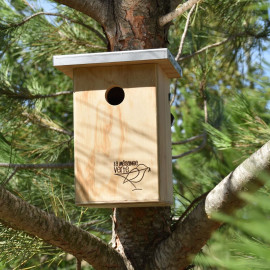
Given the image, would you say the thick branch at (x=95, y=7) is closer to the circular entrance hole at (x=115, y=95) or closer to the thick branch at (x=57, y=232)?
the circular entrance hole at (x=115, y=95)

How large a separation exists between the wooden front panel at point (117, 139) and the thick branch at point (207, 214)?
0.43 ft

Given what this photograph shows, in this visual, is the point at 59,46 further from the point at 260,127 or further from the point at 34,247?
the point at 34,247

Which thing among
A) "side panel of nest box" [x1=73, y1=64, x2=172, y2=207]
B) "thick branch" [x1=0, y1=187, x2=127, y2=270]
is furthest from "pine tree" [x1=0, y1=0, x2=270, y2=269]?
"side panel of nest box" [x1=73, y1=64, x2=172, y2=207]

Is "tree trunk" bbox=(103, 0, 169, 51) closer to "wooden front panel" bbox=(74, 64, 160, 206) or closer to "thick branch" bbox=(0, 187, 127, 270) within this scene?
"wooden front panel" bbox=(74, 64, 160, 206)

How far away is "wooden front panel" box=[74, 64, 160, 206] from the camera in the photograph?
5.03 ft

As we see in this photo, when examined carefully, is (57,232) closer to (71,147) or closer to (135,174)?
(135,174)

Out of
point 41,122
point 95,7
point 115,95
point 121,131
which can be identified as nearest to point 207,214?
point 121,131

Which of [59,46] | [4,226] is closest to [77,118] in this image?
[4,226]

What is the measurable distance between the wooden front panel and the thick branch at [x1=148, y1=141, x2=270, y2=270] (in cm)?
13

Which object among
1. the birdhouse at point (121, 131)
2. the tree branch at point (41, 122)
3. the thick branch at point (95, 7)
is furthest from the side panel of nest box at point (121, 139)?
the tree branch at point (41, 122)

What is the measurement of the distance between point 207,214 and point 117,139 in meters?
0.32

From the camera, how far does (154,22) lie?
5.89 feet

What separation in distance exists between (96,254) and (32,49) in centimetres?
158

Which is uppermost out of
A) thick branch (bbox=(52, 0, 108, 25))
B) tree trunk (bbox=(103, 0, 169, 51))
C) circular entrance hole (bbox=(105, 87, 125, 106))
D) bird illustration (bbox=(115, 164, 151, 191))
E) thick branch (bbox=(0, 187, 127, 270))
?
thick branch (bbox=(52, 0, 108, 25))
